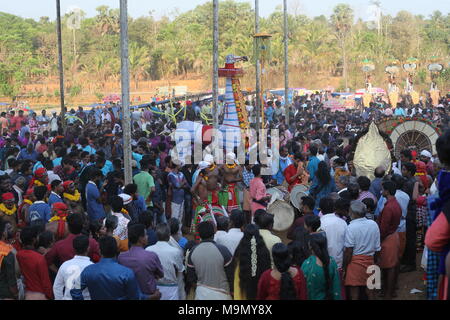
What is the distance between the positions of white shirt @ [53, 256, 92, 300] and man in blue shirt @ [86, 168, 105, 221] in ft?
10.5

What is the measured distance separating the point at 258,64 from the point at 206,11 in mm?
52359

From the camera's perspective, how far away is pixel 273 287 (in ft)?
16.7

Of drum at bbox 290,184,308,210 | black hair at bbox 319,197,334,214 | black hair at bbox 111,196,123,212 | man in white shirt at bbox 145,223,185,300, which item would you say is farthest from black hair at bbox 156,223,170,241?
drum at bbox 290,184,308,210

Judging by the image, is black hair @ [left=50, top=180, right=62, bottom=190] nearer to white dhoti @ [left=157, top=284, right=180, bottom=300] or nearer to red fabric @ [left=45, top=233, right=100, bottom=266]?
red fabric @ [left=45, top=233, right=100, bottom=266]

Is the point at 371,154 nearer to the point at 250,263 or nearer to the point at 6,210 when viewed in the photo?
the point at 250,263

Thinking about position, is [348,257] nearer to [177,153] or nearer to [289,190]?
[289,190]

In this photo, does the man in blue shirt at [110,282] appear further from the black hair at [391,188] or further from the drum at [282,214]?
the drum at [282,214]

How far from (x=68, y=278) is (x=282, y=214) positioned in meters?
4.90

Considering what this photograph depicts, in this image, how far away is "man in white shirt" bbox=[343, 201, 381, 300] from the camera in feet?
22.0

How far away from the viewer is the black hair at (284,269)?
16.5 ft

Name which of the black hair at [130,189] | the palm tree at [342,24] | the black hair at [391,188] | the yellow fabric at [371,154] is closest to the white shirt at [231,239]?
the black hair at [391,188]

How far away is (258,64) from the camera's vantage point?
65.1 feet

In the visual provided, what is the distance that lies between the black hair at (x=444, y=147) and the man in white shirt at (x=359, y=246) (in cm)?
296

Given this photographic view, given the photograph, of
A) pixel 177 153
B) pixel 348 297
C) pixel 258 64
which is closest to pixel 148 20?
pixel 258 64
